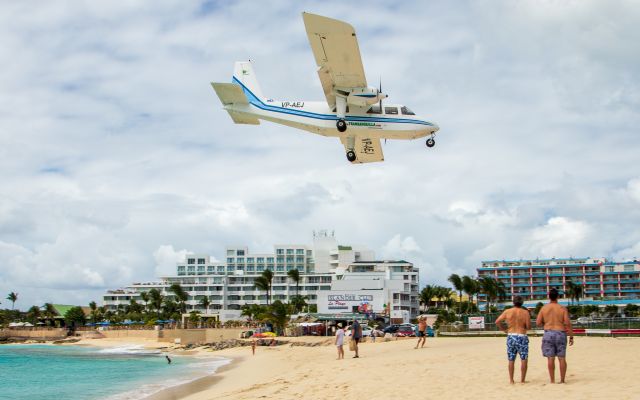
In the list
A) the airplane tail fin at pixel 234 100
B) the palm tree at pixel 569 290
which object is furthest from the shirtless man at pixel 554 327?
the palm tree at pixel 569 290

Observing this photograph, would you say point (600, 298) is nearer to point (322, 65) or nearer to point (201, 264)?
point (201, 264)

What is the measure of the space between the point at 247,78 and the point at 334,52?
7.66 metres

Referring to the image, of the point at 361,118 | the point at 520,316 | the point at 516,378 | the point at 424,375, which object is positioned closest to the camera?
the point at 520,316

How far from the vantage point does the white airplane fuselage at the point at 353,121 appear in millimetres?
26391

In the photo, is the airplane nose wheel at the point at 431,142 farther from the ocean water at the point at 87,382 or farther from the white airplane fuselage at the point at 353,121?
the ocean water at the point at 87,382

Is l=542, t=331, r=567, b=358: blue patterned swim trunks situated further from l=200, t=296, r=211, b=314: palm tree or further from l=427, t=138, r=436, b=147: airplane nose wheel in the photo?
l=200, t=296, r=211, b=314: palm tree

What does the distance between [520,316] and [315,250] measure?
126 metres

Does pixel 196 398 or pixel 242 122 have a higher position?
pixel 242 122

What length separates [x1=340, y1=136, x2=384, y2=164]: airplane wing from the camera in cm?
2815

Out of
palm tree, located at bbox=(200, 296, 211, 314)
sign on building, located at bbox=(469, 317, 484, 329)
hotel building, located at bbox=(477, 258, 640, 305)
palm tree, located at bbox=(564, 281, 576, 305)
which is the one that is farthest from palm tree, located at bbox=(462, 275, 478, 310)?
sign on building, located at bbox=(469, 317, 484, 329)

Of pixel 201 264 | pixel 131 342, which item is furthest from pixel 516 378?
pixel 201 264

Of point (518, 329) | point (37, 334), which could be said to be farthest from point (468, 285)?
point (518, 329)

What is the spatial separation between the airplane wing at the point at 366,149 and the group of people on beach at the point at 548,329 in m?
15.4

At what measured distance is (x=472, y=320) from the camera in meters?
47.2
